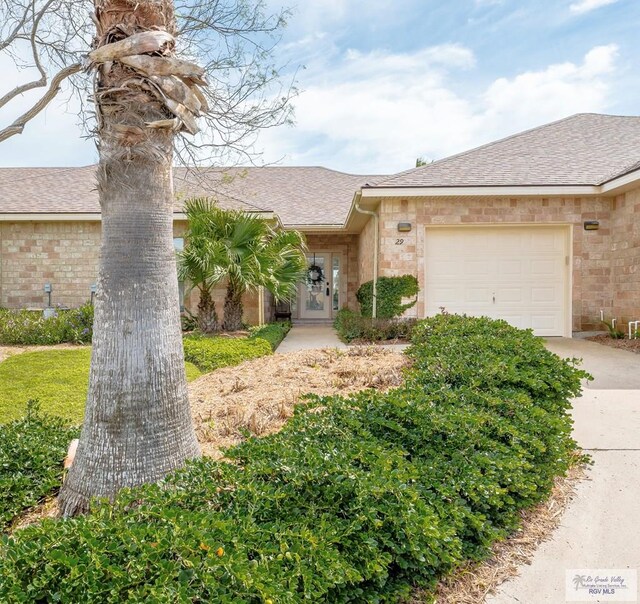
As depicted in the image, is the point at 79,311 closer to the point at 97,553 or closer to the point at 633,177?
the point at 97,553

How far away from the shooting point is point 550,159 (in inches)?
416

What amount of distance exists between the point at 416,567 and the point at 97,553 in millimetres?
1244

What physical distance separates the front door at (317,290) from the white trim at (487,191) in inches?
249

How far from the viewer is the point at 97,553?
4.48 feet

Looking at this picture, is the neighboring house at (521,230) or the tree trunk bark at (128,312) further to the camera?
the neighboring house at (521,230)

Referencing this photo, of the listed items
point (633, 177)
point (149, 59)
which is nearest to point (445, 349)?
point (149, 59)

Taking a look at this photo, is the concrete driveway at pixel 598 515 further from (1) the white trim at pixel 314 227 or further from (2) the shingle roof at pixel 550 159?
(1) the white trim at pixel 314 227

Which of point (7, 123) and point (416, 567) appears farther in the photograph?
point (7, 123)

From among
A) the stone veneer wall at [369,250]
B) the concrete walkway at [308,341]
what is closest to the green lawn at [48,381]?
the concrete walkway at [308,341]

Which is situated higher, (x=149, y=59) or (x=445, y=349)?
(x=149, y=59)

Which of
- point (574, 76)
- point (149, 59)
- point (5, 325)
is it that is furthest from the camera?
point (5, 325)

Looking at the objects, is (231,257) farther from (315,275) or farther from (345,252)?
(345,252)

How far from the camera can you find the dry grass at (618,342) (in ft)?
26.5

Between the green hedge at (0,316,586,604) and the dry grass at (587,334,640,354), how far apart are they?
6.15 m
